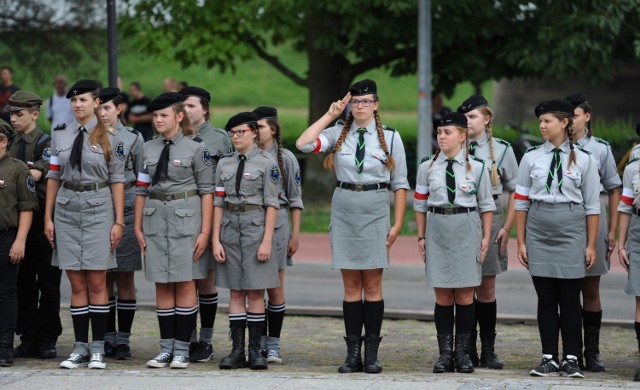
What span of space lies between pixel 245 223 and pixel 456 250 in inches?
58.3

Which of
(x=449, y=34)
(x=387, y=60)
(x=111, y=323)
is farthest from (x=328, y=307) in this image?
(x=387, y=60)

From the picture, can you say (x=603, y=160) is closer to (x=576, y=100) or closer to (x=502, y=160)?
(x=576, y=100)

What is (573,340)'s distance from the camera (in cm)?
913

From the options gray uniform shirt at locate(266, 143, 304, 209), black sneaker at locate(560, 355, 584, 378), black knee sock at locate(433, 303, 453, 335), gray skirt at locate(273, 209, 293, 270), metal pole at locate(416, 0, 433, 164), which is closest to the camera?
black sneaker at locate(560, 355, 584, 378)

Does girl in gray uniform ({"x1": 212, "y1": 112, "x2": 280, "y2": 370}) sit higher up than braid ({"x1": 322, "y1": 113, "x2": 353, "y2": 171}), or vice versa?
braid ({"x1": 322, "y1": 113, "x2": 353, "y2": 171})

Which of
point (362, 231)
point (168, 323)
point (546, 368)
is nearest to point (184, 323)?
point (168, 323)

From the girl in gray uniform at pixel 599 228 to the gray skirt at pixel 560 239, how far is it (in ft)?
1.18

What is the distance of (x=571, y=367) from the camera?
29.2 feet

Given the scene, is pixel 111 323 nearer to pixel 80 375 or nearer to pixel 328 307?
pixel 80 375

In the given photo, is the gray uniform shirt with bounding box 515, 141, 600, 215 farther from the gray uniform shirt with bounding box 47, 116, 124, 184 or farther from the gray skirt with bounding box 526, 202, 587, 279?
the gray uniform shirt with bounding box 47, 116, 124, 184

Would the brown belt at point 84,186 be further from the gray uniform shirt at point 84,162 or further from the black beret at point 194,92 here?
the black beret at point 194,92

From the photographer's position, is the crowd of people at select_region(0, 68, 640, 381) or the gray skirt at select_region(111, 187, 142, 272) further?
the gray skirt at select_region(111, 187, 142, 272)

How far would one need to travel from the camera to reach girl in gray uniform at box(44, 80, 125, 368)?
30.4 ft

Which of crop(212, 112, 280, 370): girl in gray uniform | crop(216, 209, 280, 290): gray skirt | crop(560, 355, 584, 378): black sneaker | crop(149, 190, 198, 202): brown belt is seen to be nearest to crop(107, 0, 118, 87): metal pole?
crop(149, 190, 198, 202): brown belt
